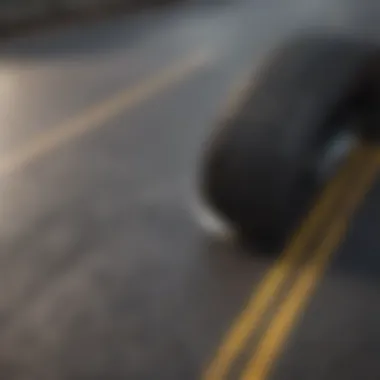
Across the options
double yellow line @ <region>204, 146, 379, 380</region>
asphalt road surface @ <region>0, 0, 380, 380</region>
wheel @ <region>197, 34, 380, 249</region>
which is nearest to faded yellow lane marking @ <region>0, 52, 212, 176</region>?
asphalt road surface @ <region>0, 0, 380, 380</region>

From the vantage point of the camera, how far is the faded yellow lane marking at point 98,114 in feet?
11.4

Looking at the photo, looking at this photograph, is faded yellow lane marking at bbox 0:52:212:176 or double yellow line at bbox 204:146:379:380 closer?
double yellow line at bbox 204:146:379:380

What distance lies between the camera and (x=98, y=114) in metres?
3.89

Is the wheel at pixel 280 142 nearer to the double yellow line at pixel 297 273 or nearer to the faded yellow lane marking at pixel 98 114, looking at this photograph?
the double yellow line at pixel 297 273

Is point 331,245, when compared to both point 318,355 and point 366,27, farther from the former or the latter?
point 366,27

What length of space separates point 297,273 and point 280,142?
399mm

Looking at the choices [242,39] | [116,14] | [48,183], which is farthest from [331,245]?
[116,14]

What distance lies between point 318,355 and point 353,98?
4.05ft

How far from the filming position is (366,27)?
17.0 feet

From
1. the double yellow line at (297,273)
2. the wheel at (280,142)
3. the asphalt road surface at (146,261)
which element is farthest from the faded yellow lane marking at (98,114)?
the double yellow line at (297,273)

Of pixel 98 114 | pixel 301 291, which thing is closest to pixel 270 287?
pixel 301 291

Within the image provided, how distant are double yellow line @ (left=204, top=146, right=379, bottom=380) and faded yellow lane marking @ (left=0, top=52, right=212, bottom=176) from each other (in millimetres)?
1222

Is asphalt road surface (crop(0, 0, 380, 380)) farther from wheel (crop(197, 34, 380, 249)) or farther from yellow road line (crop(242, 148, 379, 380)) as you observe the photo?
wheel (crop(197, 34, 380, 249))

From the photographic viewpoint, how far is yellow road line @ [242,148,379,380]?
220cm
